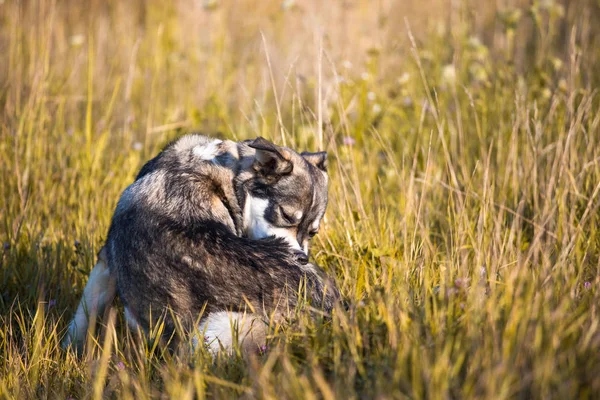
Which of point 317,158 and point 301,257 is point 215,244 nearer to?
point 301,257

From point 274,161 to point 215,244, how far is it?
2.61 feet

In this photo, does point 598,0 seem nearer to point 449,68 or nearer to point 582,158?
point 449,68

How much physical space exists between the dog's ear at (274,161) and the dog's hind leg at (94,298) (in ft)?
3.45

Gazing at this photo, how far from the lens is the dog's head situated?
3930 mm

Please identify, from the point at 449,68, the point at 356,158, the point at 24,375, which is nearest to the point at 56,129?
the point at 356,158

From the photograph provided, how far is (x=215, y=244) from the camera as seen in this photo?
3328mm

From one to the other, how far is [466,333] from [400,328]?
0.87ft

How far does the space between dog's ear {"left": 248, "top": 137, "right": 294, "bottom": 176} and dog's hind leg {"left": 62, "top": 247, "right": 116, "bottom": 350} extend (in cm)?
105

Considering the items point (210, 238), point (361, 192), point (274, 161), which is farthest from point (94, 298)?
point (361, 192)

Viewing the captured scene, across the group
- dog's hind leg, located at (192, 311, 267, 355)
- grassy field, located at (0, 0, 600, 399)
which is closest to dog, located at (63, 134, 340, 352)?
dog's hind leg, located at (192, 311, 267, 355)

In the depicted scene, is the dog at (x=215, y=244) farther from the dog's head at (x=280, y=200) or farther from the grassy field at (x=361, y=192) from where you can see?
the grassy field at (x=361, y=192)

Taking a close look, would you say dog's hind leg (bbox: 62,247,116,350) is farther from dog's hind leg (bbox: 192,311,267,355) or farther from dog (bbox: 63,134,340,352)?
dog's hind leg (bbox: 192,311,267,355)

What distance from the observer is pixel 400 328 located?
2666 millimetres

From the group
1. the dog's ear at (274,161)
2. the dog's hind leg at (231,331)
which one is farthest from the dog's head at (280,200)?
the dog's hind leg at (231,331)
